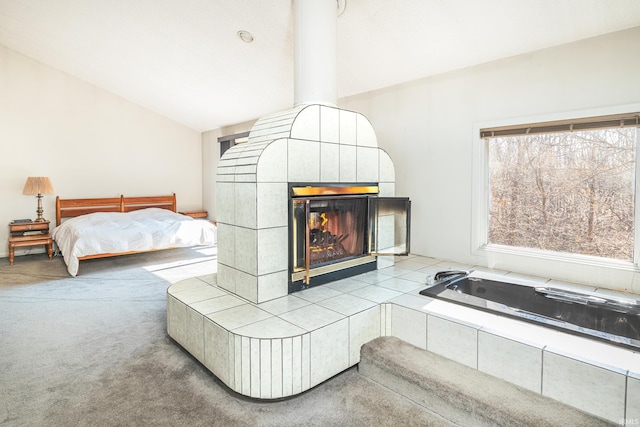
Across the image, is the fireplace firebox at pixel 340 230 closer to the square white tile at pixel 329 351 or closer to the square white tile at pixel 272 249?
the square white tile at pixel 272 249

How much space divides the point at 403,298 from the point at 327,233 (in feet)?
2.45

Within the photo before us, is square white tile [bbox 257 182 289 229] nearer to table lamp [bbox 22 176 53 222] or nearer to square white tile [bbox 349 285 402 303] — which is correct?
square white tile [bbox 349 285 402 303]

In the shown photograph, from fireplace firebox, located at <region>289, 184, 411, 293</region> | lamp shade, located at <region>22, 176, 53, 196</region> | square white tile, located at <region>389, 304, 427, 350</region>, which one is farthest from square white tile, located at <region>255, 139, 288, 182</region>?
lamp shade, located at <region>22, 176, 53, 196</region>

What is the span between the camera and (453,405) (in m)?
1.69

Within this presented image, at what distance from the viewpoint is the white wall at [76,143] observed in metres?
5.15

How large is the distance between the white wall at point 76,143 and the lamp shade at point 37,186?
0.99ft

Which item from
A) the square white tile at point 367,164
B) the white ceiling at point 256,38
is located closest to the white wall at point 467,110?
the white ceiling at point 256,38

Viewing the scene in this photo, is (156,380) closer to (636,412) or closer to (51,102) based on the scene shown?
(636,412)

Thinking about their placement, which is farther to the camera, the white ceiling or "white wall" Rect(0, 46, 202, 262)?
"white wall" Rect(0, 46, 202, 262)

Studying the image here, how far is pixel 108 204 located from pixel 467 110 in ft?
18.2

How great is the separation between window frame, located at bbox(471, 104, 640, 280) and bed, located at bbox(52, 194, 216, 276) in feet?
12.2

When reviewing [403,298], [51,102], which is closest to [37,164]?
[51,102]

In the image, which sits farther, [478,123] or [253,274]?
[478,123]

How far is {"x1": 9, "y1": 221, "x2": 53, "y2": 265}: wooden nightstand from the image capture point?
4762 mm
